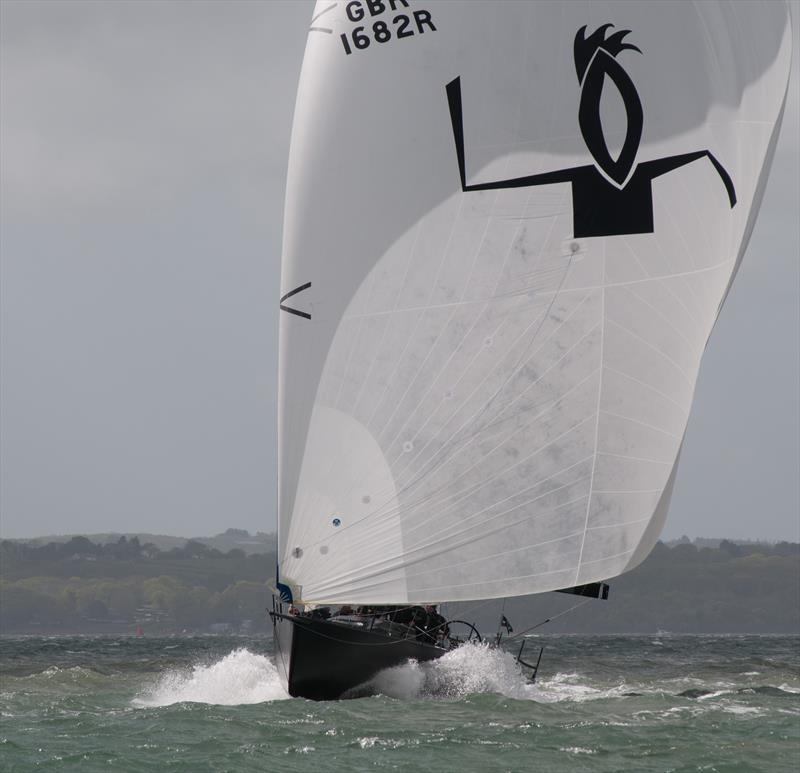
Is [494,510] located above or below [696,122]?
below

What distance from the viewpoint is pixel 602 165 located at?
730 inches

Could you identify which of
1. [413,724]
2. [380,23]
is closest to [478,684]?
[413,724]

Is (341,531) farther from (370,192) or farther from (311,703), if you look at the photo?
(370,192)

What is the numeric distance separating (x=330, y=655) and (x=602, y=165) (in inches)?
313

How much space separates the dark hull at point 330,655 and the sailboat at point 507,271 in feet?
2.24

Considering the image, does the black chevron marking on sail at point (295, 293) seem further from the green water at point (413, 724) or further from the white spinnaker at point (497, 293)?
the green water at point (413, 724)

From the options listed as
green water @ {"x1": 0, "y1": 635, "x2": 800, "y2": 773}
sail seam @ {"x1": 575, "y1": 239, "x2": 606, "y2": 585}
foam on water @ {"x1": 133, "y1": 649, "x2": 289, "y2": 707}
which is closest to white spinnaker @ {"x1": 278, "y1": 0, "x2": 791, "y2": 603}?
sail seam @ {"x1": 575, "y1": 239, "x2": 606, "y2": 585}

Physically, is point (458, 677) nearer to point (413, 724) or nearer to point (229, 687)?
point (413, 724)

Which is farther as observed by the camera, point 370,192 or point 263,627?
point 263,627

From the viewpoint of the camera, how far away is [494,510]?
1809 cm

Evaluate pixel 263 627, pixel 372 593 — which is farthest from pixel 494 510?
pixel 263 627

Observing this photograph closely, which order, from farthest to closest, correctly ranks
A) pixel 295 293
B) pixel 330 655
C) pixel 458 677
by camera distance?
pixel 458 677
pixel 330 655
pixel 295 293

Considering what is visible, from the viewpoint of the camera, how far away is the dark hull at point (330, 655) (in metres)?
19.5

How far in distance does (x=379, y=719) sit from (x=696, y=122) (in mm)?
9077
